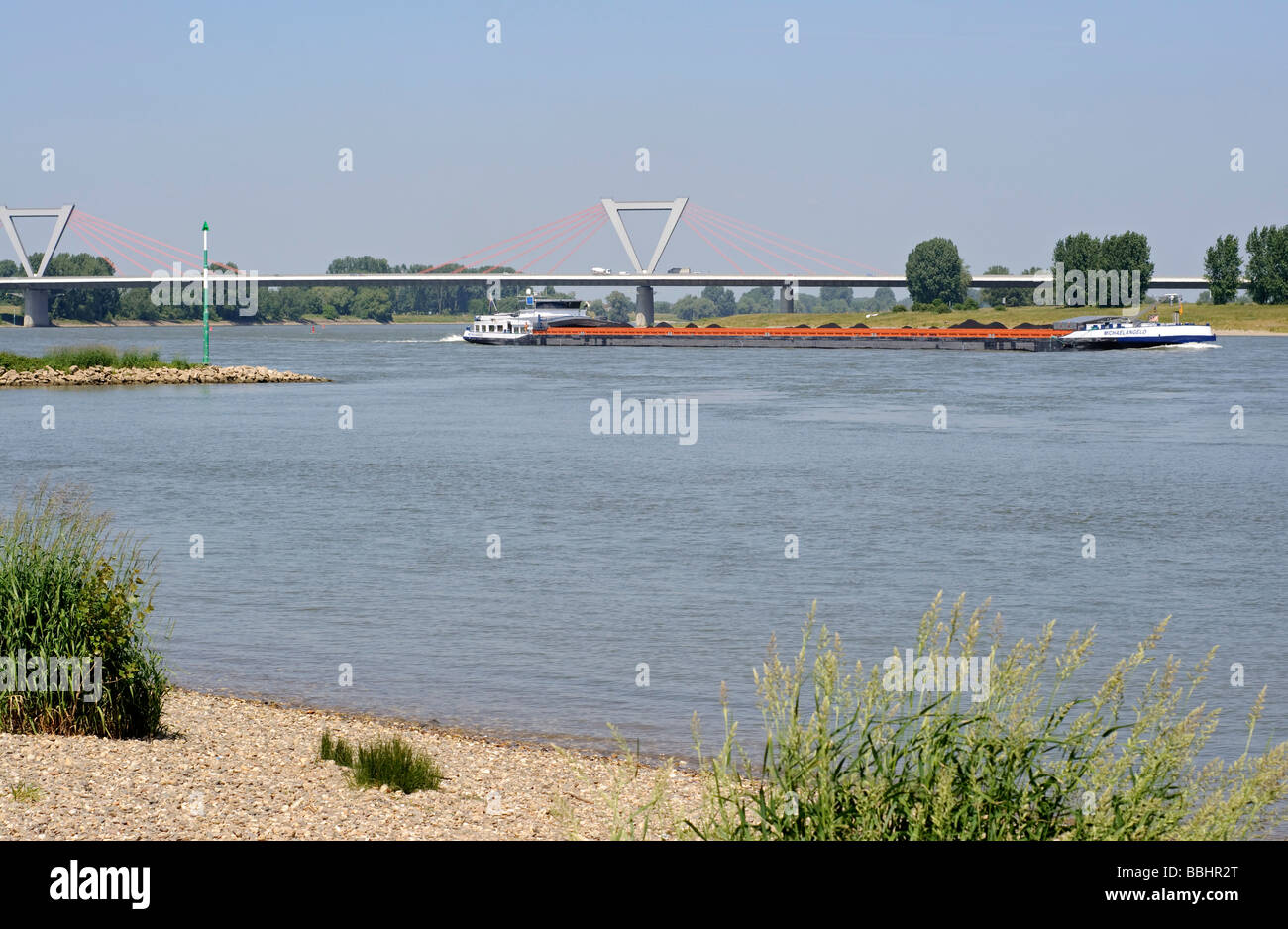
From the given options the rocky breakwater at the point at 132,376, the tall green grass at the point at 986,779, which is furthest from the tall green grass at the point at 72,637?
the rocky breakwater at the point at 132,376

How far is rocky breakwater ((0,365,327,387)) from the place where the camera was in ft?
183

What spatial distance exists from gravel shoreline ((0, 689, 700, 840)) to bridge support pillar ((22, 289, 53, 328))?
13930 centimetres

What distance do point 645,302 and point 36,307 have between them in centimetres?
6128

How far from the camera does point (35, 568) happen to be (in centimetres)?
873

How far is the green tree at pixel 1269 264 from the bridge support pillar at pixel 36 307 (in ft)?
372

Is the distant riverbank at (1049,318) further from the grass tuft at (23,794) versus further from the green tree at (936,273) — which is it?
the grass tuft at (23,794)

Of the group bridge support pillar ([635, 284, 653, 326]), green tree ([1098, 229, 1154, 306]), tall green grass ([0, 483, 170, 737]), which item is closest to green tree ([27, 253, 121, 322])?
bridge support pillar ([635, 284, 653, 326])

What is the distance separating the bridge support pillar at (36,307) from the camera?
13650cm

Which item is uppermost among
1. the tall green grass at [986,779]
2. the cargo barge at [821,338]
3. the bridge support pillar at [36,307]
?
the bridge support pillar at [36,307]

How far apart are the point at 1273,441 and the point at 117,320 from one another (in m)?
166

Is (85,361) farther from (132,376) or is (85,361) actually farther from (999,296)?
(999,296)

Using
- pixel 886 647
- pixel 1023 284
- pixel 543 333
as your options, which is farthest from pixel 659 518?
pixel 1023 284

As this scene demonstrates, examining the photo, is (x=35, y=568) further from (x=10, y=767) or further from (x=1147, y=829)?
(x=1147, y=829)
